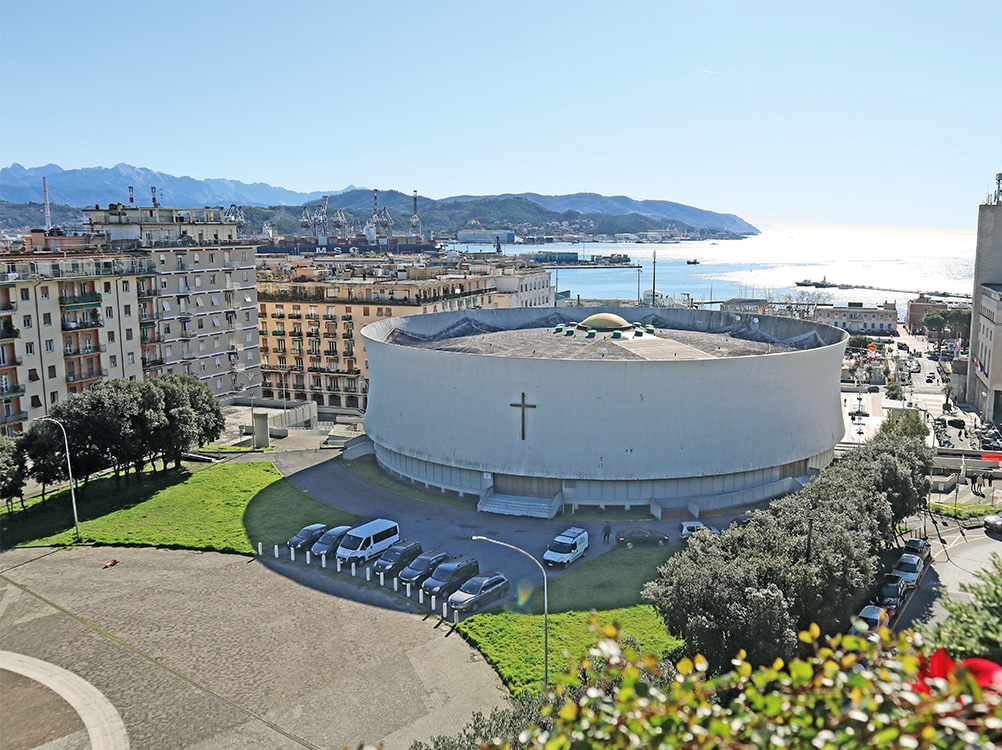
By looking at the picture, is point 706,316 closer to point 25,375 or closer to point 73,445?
point 73,445

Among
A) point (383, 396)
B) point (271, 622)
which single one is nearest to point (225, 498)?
point (383, 396)

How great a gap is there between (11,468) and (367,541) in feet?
59.1

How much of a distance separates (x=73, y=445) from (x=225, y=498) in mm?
8039

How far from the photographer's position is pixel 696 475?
38906 mm

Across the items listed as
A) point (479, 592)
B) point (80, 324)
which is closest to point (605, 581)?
point (479, 592)

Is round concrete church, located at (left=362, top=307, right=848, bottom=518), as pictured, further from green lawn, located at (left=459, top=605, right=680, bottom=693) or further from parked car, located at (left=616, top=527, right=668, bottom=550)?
green lawn, located at (left=459, top=605, right=680, bottom=693)

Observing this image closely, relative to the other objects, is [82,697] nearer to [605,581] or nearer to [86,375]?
[605,581]

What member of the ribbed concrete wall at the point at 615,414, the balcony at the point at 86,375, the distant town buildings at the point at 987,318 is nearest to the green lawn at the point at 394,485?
the ribbed concrete wall at the point at 615,414

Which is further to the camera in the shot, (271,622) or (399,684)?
(271,622)

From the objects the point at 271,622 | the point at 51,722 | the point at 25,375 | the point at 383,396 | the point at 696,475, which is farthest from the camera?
the point at 25,375

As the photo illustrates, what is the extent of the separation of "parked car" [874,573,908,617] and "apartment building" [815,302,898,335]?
12212 centimetres

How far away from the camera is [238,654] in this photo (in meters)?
25.2

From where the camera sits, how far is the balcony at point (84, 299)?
170 feet

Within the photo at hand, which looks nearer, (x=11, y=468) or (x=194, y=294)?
(x=11, y=468)
